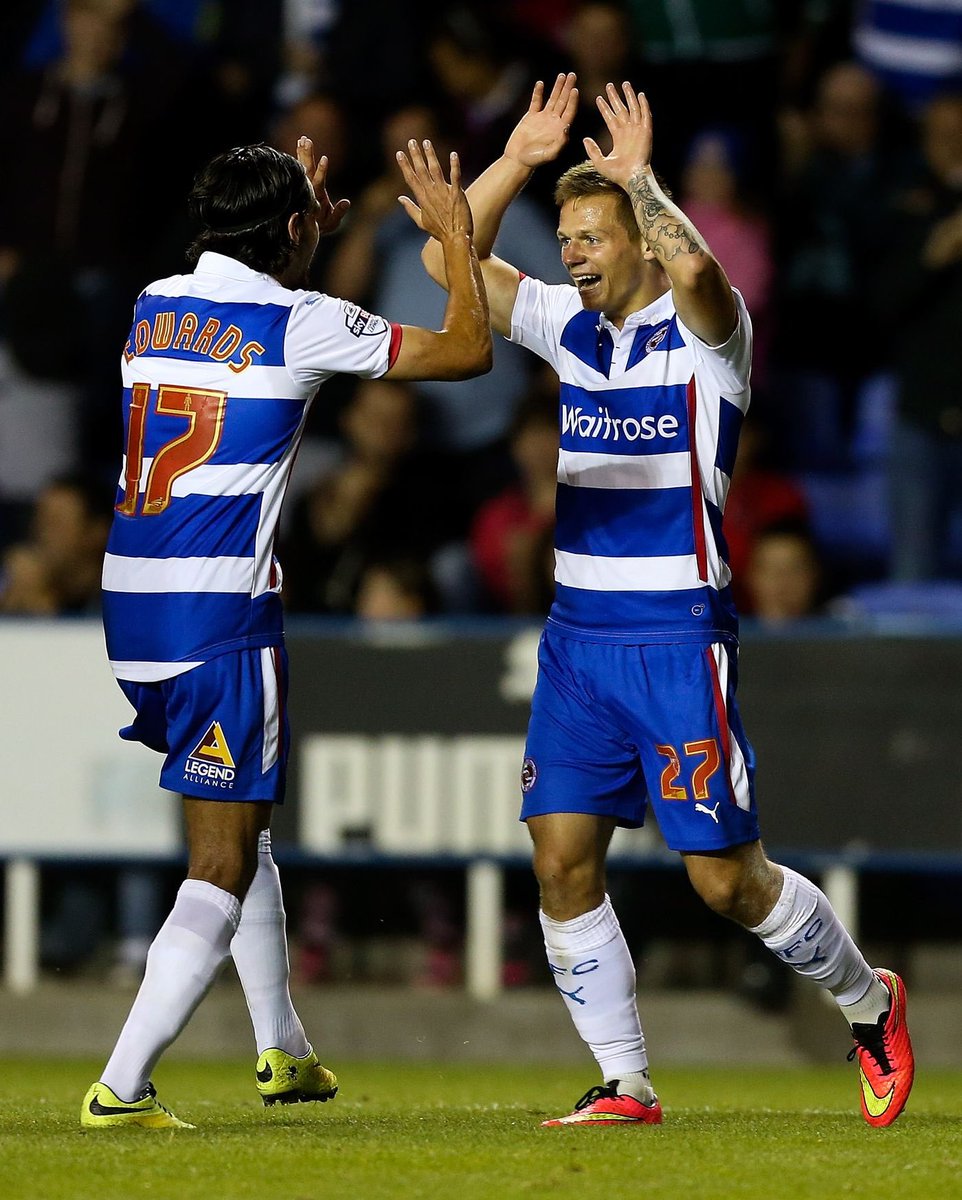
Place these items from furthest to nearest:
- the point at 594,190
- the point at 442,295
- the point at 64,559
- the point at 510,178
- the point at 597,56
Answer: the point at 597,56
the point at 442,295
the point at 64,559
the point at 510,178
the point at 594,190

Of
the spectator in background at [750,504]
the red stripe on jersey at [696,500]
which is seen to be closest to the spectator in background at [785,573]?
the spectator in background at [750,504]

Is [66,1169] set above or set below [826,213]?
below

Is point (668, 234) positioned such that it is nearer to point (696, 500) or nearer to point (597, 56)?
point (696, 500)

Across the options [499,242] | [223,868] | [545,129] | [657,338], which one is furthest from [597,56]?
[223,868]

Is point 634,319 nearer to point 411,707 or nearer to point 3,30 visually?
point 411,707

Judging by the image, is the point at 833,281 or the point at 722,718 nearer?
the point at 722,718

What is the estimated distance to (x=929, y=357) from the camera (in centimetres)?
1190

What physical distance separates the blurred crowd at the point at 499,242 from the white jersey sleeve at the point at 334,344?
5315mm

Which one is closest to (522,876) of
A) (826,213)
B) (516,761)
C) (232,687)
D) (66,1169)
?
(516,761)

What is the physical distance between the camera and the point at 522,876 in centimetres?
1111

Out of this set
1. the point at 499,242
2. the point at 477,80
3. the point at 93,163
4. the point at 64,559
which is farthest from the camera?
the point at 477,80

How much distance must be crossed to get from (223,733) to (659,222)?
1.81m

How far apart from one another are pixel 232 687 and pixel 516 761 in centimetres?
465

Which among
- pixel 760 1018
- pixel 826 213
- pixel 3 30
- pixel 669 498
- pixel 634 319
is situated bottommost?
pixel 760 1018
